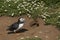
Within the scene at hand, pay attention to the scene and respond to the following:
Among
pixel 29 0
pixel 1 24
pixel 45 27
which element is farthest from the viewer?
pixel 29 0

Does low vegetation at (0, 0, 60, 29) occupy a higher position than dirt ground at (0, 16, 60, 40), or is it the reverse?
low vegetation at (0, 0, 60, 29)

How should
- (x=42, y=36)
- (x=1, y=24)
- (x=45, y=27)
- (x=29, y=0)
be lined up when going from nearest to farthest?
(x=42, y=36) < (x=45, y=27) < (x=1, y=24) < (x=29, y=0)

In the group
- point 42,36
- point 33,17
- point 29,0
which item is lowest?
point 42,36

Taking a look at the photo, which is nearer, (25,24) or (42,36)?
(42,36)

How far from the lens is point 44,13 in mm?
11812

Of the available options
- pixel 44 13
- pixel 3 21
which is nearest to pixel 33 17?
pixel 44 13

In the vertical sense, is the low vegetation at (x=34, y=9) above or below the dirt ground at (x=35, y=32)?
above

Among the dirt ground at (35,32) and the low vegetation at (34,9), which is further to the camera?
the low vegetation at (34,9)

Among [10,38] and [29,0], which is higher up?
[29,0]

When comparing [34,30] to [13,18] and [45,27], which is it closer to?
[45,27]

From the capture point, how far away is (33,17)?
11695 mm

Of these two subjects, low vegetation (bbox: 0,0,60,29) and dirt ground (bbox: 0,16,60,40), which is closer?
dirt ground (bbox: 0,16,60,40)

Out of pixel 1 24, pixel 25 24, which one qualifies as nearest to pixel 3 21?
pixel 1 24

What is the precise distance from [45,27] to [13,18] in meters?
1.90
